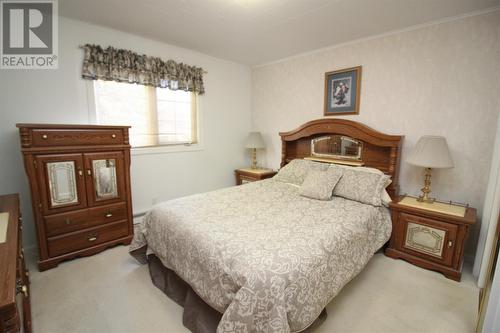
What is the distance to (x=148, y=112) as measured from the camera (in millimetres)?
3168

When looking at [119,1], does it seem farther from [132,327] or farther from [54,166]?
[132,327]

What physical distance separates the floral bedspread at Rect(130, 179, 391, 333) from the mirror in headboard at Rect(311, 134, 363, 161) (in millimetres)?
854

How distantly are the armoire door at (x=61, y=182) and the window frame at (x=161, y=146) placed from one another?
0.66 m

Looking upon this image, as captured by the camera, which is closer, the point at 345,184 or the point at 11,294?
the point at 11,294

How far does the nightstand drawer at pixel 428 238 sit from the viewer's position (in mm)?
2150

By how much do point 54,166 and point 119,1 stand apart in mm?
1622

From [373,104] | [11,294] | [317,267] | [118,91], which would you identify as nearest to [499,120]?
[373,104]

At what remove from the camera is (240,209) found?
7.16 feet

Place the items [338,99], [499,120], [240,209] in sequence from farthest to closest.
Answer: [338,99] → [240,209] → [499,120]

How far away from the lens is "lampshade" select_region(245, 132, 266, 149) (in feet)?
13.0

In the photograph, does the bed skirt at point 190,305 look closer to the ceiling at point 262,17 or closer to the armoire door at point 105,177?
the armoire door at point 105,177

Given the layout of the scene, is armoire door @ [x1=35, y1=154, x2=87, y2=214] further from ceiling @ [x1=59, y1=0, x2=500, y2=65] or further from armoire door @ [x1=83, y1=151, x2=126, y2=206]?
ceiling @ [x1=59, y1=0, x2=500, y2=65]

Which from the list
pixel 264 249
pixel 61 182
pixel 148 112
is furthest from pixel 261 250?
pixel 148 112

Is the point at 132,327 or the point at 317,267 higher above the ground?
the point at 317,267
